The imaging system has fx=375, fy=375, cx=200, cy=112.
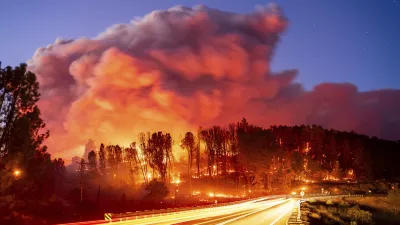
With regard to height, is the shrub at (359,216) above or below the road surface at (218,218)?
below

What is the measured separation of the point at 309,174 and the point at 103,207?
7691 centimetres

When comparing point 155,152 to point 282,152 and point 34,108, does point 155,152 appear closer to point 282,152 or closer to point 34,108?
point 282,152

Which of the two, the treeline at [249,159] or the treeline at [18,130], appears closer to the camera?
the treeline at [18,130]

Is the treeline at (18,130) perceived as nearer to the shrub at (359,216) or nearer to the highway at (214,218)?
the highway at (214,218)

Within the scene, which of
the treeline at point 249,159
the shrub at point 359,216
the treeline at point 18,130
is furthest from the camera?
the treeline at point 249,159

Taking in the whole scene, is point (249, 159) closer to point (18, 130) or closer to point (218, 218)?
point (218, 218)

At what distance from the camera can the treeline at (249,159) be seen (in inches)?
4242

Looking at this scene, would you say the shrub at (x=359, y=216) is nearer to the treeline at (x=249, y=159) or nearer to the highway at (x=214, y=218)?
the highway at (x=214, y=218)

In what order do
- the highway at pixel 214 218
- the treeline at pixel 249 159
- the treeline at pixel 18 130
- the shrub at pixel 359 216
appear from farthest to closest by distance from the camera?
the treeline at pixel 249 159, the shrub at pixel 359 216, the highway at pixel 214 218, the treeline at pixel 18 130

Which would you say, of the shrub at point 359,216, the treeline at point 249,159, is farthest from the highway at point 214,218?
the treeline at point 249,159

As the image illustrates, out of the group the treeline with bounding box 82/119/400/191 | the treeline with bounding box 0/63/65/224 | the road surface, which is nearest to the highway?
the road surface

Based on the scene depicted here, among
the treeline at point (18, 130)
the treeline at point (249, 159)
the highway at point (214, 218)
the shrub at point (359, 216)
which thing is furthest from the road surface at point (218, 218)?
the treeline at point (249, 159)

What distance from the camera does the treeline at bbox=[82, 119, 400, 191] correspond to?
107750 millimetres

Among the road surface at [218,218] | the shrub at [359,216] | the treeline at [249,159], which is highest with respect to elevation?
the treeline at [249,159]
